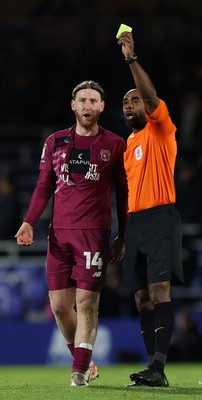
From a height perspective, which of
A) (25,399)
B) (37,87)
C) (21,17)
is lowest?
(25,399)

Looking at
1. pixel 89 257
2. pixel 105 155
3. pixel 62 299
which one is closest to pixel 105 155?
pixel 105 155

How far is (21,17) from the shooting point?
20875mm

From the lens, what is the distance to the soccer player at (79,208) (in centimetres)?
815

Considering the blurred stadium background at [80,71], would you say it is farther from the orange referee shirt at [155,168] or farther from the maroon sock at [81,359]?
the maroon sock at [81,359]

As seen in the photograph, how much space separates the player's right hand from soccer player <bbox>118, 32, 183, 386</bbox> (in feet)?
2.78

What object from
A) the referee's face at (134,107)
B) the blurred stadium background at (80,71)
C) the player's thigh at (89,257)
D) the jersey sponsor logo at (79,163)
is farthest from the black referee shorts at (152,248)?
the blurred stadium background at (80,71)

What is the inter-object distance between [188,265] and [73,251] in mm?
7751

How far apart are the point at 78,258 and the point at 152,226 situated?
2.04 feet

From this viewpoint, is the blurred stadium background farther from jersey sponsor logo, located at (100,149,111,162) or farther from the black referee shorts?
jersey sponsor logo, located at (100,149,111,162)

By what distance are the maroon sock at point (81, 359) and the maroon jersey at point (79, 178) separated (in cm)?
90

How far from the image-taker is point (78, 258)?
26.9ft

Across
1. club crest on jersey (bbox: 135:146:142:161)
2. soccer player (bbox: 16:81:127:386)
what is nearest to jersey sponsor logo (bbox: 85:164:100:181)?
soccer player (bbox: 16:81:127:386)

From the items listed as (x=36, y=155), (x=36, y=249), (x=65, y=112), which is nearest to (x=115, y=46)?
(x=65, y=112)

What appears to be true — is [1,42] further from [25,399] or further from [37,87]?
[25,399]
